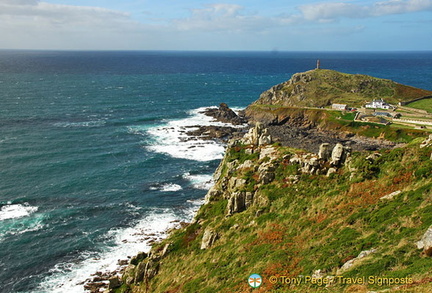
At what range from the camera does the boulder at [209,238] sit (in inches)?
1633

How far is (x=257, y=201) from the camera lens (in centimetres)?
4347

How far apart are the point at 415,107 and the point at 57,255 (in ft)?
425

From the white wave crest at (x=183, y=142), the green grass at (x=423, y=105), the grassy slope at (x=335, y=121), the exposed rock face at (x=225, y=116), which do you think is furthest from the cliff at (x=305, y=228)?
the green grass at (x=423, y=105)

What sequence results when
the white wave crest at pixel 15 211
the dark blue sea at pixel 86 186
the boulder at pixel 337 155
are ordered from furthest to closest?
the white wave crest at pixel 15 211 < the dark blue sea at pixel 86 186 < the boulder at pixel 337 155

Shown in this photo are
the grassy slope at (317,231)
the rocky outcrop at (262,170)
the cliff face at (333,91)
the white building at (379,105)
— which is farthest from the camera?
the cliff face at (333,91)

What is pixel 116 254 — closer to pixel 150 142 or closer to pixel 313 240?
pixel 313 240

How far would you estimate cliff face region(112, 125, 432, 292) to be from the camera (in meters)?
24.8

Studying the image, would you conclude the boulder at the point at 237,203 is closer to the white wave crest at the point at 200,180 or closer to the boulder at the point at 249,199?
the boulder at the point at 249,199

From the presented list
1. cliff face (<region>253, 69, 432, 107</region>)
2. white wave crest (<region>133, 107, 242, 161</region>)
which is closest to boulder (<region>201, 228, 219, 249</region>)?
white wave crest (<region>133, 107, 242, 161</region>)

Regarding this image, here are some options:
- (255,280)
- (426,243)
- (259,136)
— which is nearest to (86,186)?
(259,136)

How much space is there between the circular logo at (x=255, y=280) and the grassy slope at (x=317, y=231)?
1.58ft

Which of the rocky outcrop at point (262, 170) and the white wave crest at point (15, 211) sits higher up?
the rocky outcrop at point (262, 170)

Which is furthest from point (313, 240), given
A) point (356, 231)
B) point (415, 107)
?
point (415, 107)

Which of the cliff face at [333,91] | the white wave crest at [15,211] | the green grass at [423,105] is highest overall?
the cliff face at [333,91]
